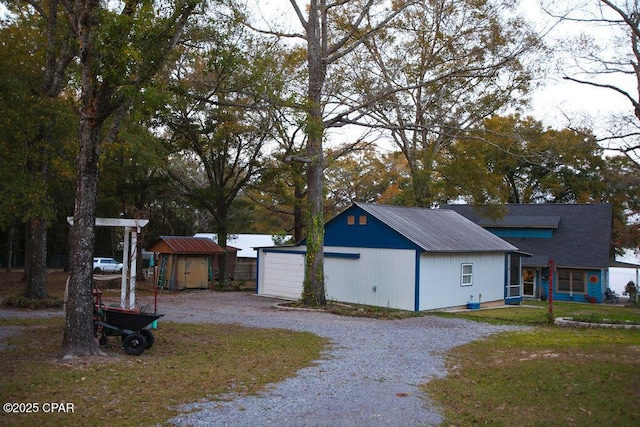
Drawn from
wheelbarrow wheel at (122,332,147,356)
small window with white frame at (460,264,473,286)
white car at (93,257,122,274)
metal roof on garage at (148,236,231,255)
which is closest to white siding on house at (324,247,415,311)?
small window with white frame at (460,264,473,286)

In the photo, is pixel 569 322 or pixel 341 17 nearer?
pixel 569 322

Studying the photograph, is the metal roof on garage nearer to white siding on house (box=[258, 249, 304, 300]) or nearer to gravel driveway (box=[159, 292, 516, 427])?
white siding on house (box=[258, 249, 304, 300])

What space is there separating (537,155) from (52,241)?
40.9 m

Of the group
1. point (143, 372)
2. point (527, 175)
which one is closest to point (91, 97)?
point (143, 372)

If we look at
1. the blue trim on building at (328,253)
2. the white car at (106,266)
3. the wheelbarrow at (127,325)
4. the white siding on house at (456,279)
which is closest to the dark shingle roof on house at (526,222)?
the white siding on house at (456,279)

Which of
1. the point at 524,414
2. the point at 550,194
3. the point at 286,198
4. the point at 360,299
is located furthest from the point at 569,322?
the point at 550,194

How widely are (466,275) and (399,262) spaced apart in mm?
3753

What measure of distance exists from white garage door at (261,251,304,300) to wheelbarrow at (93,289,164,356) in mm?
15021

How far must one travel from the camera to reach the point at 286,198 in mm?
32656

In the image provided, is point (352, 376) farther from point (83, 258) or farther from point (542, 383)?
point (83, 258)

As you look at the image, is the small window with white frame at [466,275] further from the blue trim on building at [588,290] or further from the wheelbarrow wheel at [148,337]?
the wheelbarrow wheel at [148,337]

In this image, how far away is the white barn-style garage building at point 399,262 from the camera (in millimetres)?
21672

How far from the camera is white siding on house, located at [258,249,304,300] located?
25969 mm

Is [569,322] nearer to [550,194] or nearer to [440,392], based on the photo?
[440,392]
